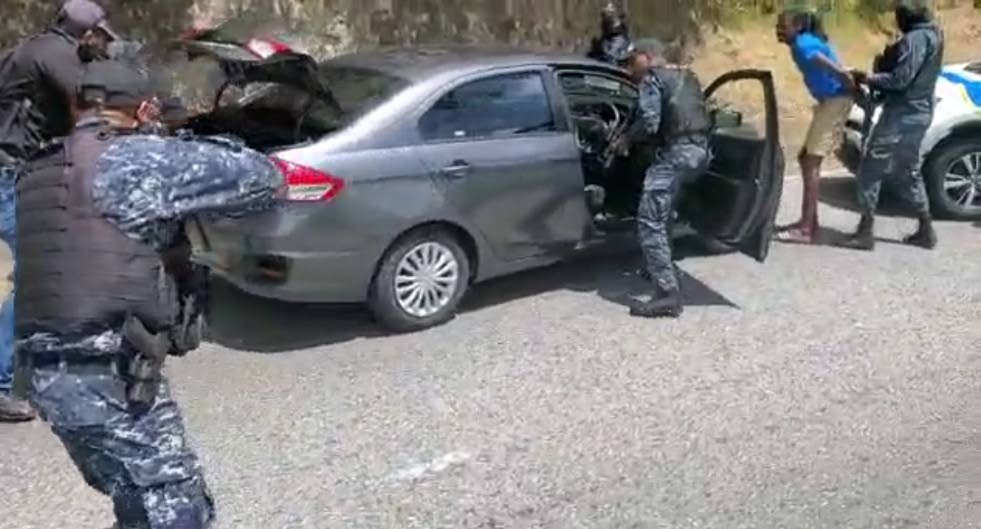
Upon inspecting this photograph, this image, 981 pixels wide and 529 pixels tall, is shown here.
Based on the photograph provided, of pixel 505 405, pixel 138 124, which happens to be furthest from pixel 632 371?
pixel 138 124

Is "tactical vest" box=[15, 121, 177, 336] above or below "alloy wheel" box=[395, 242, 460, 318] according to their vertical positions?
above

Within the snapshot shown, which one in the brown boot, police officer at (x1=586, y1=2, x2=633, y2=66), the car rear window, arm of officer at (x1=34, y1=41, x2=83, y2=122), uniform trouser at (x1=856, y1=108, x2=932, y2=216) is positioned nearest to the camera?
arm of officer at (x1=34, y1=41, x2=83, y2=122)

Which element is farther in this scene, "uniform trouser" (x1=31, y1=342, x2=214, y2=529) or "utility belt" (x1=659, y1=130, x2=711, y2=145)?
"utility belt" (x1=659, y1=130, x2=711, y2=145)

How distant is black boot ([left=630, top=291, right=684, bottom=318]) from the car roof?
1.48 metres

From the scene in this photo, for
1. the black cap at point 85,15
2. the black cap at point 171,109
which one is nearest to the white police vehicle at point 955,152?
the black cap at point 171,109

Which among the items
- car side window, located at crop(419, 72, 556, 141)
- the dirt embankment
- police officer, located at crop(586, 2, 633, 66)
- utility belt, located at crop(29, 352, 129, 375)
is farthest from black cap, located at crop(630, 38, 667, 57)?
the dirt embankment

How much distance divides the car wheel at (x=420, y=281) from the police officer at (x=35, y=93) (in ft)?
6.11

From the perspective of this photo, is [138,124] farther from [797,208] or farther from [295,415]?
[797,208]

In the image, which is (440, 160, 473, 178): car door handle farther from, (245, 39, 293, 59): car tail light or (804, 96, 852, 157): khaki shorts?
(804, 96, 852, 157): khaki shorts

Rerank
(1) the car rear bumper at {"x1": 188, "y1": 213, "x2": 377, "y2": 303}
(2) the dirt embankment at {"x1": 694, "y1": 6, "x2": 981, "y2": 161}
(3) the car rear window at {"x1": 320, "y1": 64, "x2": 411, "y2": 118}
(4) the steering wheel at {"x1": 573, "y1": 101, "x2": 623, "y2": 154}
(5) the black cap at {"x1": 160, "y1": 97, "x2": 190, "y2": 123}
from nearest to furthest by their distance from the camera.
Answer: (5) the black cap at {"x1": 160, "y1": 97, "x2": 190, "y2": 123}, (1) the car rear bumper at {"x1": 188, "y1": 213, "x2": 377, "y2": 303}, (3) the car rear window at {"x1": 320, "y1": 64, "x2": 411, "y2": 118}, (4) the steering wheel at {"x1": 573, "y1": 101, "x2": 623, "y2": 154}, (2) the dirt embankment at {"x1": 694, "y1": 6, "x2": 981, "y2": 161}

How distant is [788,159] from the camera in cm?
1184

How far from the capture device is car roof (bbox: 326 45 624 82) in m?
7.13

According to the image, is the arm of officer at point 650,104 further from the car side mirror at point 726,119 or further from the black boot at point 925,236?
the black boot at point 925,236

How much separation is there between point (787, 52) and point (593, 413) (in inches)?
389
